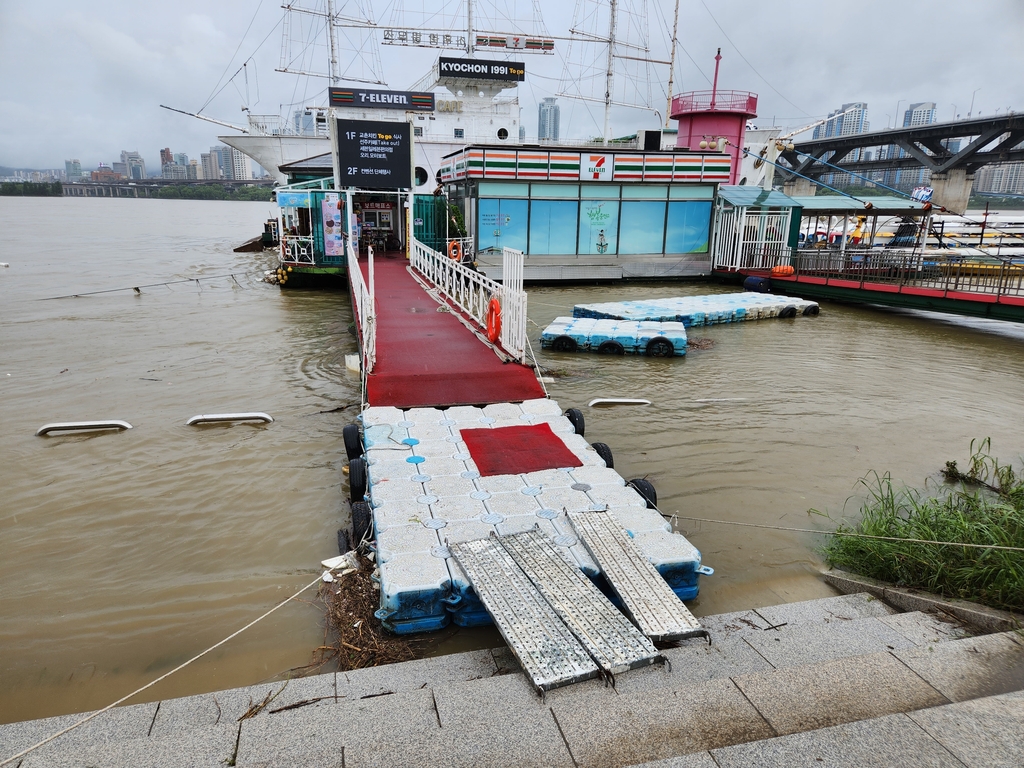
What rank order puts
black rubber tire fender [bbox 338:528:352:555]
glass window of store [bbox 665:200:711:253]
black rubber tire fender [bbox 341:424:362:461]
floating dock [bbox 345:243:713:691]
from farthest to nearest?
glass window of store [bbox 665:200:711:253] → black rubber tire fender [bbox 341:424:362:461] → black rubber tire fender [bbox 338:528:352:555] → floating dock [bbox 345:243:713:691]

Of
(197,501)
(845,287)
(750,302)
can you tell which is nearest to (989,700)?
(197,501)

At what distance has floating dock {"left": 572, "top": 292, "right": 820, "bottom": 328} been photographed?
48.9 ft

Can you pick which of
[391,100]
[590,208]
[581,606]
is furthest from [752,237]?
[581,606]

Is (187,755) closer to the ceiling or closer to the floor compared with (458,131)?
closer to the floor

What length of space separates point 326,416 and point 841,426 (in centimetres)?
718

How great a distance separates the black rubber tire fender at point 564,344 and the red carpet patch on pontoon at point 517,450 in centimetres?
593

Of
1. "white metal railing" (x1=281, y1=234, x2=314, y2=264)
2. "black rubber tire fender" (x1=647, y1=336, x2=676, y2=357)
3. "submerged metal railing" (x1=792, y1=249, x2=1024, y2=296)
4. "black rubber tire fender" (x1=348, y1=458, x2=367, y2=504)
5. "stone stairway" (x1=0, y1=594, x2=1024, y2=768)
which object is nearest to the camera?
"stone stairway" (x1=0, y1=594, x2=1024, y2=768)

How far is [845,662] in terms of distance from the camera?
3.19m

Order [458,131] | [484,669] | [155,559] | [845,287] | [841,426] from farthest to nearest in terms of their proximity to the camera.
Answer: [458,131], [845,287], [841,426], [155,559], [484,669]

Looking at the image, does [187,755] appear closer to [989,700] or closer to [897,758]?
[897,758]

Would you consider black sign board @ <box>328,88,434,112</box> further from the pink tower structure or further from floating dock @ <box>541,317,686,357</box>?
floating dock @ <box>541,317,686,357</box>

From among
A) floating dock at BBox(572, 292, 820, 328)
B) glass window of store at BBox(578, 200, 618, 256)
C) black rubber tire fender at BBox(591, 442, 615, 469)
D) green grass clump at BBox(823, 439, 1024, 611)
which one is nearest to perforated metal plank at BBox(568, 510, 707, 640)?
black rubber tire fender at BBox(591, 442, 615, 469)

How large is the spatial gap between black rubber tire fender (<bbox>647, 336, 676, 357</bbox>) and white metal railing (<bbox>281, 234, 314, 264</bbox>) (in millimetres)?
13143

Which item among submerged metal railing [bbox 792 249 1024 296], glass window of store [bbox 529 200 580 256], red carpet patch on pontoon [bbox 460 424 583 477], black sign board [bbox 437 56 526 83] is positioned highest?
black sign board [bbox 437 56 526 83]
